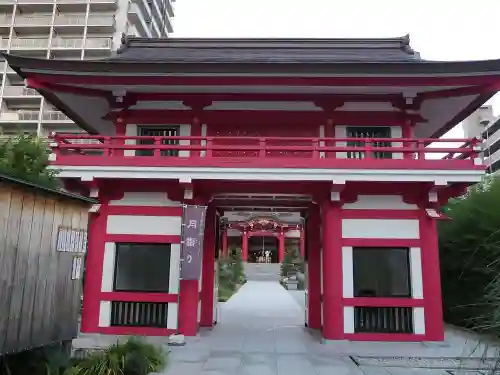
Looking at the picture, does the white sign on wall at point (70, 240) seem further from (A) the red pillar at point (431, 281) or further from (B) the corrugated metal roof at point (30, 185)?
(A) the red pillar at point (431, 281)

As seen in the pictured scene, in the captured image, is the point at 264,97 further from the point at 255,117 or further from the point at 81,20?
the point at 81,20

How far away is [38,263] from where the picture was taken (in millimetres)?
5883

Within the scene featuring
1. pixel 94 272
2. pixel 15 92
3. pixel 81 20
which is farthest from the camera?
pixel 81 20

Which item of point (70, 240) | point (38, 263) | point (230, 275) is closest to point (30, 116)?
point (230, 275)

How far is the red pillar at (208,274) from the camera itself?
11.7 meters

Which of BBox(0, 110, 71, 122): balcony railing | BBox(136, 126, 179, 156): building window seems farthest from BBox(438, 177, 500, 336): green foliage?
BBox(0, 110, 71, 122): balcony railing

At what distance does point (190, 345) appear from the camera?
926 centimetres

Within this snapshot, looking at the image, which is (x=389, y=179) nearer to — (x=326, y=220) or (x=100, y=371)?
(x=326, y=220)

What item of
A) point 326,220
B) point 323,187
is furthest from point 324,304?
point 323,187

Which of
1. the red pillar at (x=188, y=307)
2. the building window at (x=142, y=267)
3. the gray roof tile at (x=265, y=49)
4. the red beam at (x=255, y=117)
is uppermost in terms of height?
the gray roof tile at (x=265, y=49)

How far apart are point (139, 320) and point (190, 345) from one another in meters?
1.62

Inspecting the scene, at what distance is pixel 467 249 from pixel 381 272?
9.73 feet

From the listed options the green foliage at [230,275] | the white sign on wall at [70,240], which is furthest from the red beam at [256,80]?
the green foliage at [230,275]

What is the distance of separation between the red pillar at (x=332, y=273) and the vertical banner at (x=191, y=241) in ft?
9.91
